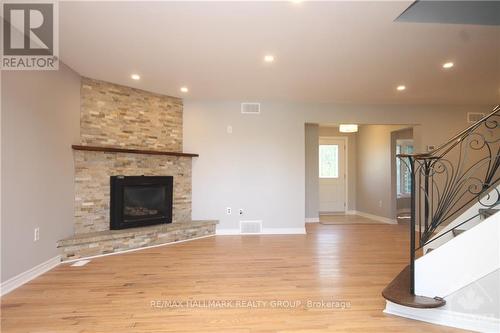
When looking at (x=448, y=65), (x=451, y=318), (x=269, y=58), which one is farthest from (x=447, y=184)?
(x=269, y=58)

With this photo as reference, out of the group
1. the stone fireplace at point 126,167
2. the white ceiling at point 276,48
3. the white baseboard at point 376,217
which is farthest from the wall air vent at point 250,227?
the white baseboard at point 376,217

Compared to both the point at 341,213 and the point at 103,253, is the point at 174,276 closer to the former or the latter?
the point at 103,253

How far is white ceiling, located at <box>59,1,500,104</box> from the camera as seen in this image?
7.79 feet

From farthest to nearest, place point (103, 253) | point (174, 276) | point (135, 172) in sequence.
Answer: point (135, 172) → point (103, 253) → point (174, 276)

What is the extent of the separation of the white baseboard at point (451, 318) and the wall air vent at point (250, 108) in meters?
3.93

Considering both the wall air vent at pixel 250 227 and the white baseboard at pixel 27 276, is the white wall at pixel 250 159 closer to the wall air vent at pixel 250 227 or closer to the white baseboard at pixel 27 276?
the wall air vent at pixel 250 227

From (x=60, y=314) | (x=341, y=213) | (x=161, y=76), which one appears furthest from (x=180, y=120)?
(x=341, y=213)

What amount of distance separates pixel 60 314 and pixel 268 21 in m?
3.06

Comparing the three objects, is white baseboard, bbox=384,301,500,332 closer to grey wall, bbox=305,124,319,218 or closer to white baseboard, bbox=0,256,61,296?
white baseboard, bbox=0,256,61,296

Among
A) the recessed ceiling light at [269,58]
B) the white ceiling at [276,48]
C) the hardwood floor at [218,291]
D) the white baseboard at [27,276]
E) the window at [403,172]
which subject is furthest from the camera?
the window at [403,172]

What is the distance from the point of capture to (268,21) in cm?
250

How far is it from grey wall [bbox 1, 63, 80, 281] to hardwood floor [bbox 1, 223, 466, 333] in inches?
16.2

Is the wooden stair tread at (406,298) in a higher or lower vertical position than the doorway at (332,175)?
lower

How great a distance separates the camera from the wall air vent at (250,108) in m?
5.27
